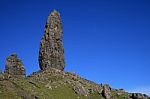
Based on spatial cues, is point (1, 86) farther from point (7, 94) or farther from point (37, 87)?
point (37, 87)

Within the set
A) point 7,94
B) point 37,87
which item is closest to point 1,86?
point 7,94

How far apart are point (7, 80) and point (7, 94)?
67.0 feet

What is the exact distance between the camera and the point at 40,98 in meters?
184

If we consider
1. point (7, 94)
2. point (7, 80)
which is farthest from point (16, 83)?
point (7, 94)

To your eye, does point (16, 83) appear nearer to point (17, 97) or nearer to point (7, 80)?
point (7, 80)

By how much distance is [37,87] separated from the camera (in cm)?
19950

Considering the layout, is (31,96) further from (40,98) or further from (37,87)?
(37,87)

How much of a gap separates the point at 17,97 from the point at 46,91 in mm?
26239

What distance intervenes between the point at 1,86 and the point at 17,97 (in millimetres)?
12556

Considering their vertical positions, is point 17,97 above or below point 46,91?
below

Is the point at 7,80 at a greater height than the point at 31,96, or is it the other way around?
the point at 7,80

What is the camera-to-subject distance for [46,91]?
653 feet

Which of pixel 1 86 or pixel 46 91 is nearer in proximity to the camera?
pixel 1 86

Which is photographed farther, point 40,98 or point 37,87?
point 37,87
